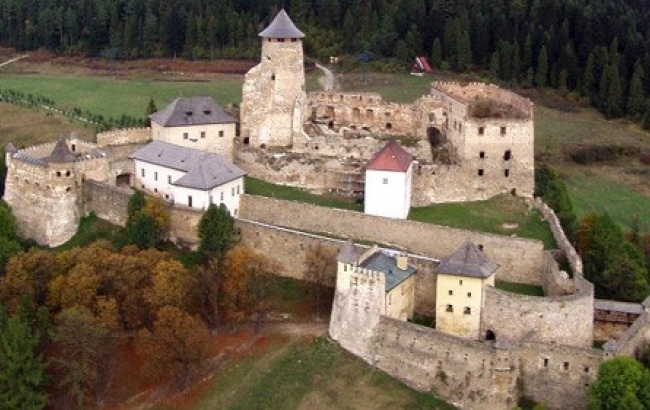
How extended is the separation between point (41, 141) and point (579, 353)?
48.0 metres

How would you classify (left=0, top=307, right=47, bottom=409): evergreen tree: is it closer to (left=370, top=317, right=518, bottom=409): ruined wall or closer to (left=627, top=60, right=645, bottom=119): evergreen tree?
(left=370, top=317, right=518, bottom=409): ruined wall

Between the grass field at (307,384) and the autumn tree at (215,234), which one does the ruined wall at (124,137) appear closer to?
the autumn tree at (215,234)

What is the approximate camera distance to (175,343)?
48.5 metres

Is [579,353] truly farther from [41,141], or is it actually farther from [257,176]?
[41,141]

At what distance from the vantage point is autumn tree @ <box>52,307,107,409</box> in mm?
48375

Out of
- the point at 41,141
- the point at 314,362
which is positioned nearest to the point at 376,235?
the point at 314,362

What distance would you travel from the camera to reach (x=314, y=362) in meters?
49.4

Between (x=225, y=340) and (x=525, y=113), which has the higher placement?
(x=525, y=113)

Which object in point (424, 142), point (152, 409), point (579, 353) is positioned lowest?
point (152, 409)

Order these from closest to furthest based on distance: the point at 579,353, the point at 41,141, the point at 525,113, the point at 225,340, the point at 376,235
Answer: the point at 579,353 < the point at 225,340 < the point at 376,235 < the point at 525,113 < the point at 41,141

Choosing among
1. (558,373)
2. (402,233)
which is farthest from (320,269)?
(558,373)

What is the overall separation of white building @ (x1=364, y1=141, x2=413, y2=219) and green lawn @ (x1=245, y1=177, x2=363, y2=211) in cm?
163

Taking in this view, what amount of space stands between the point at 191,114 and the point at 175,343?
1906cm

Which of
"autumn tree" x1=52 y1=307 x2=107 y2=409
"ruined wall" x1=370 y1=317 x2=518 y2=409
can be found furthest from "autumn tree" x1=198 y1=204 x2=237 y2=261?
"ruined wall" x1=370 y1=317 x2=518 y2=409
